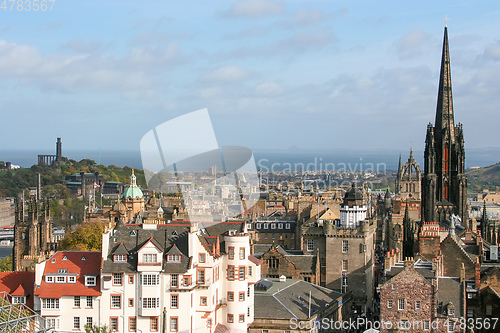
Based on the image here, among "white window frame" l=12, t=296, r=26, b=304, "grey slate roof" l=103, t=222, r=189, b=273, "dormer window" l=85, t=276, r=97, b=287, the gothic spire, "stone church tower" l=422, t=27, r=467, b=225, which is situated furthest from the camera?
the gothic spire

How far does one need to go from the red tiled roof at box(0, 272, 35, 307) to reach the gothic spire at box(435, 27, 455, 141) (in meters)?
70.7

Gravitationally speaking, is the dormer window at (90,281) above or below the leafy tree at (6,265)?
above

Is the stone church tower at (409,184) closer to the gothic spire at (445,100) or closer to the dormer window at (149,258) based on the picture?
the gothic spire at (445,100)

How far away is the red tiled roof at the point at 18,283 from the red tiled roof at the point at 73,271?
1.95 metres

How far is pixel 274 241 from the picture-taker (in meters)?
82.5

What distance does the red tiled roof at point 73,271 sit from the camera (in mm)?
49250

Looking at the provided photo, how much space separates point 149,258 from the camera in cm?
4906

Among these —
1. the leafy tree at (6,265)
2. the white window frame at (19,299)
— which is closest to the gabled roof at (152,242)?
the white window frame at (19,299)

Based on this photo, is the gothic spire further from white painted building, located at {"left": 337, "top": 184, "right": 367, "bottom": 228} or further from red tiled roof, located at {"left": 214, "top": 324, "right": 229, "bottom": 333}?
red tiled roof, located at {"left": 214, "top": 324, "right": 229, "bottom": 333}

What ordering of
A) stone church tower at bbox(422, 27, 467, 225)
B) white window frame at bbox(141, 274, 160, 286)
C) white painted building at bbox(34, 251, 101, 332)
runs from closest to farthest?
white window frame at bbox(141, 274, 160, 286) → white painted building at bbox(34, 251, 101, 332) → stone church tower at bbox(422, 27, 467, 225)

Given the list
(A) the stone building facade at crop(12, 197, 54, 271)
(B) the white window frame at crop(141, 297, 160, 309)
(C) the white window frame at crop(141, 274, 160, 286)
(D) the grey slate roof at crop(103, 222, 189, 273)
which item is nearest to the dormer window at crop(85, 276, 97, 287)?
(D) the grey slate roof at crop(103, 222, 189, 273)

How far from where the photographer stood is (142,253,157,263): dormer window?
49028mm

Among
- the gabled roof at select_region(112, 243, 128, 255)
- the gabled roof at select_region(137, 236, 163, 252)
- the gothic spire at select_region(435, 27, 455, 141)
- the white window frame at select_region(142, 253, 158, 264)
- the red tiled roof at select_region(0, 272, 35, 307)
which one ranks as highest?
the gothic spire at select_region(435, 27, 455, 141)

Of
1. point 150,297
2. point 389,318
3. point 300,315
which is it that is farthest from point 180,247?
point 389,318
